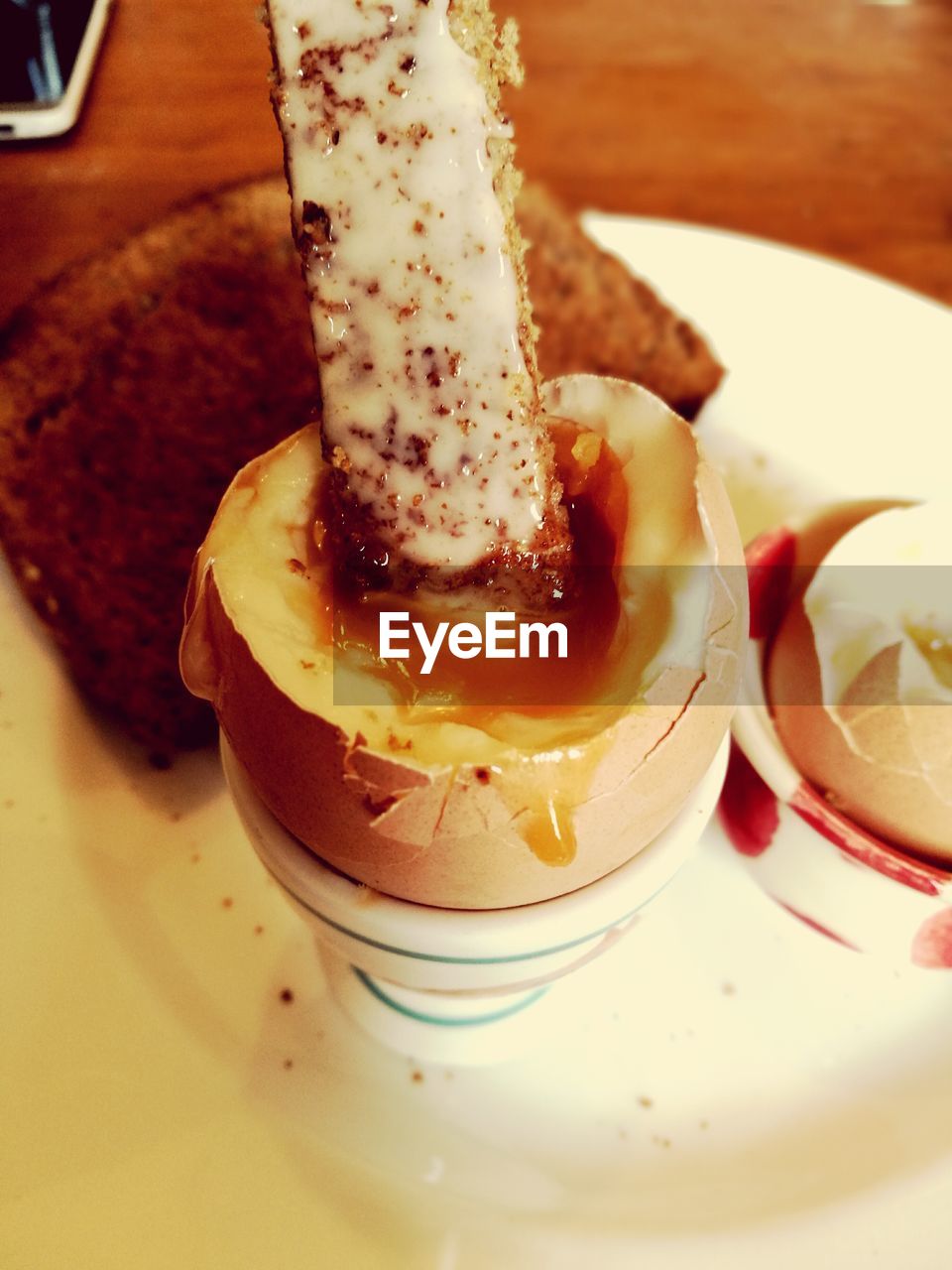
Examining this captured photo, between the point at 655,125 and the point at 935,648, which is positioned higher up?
the point at 655,125

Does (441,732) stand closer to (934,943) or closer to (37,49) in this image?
(934,943)

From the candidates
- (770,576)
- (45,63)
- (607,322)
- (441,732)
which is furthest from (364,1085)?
(45,63)

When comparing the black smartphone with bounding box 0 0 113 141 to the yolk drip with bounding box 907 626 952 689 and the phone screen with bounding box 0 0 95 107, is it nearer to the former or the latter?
the phone screen with bounding box 0 0 95 107

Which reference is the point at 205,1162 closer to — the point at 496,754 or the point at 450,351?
the point at 496,754

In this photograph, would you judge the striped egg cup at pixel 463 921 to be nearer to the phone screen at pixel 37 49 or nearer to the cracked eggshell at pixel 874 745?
the cracked eggshell at pixel 874 745

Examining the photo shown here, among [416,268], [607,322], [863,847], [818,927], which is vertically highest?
[416,268]

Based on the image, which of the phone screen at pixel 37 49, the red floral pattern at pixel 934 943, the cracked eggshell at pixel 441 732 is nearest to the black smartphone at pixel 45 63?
the phone screen at pixel 37 49
